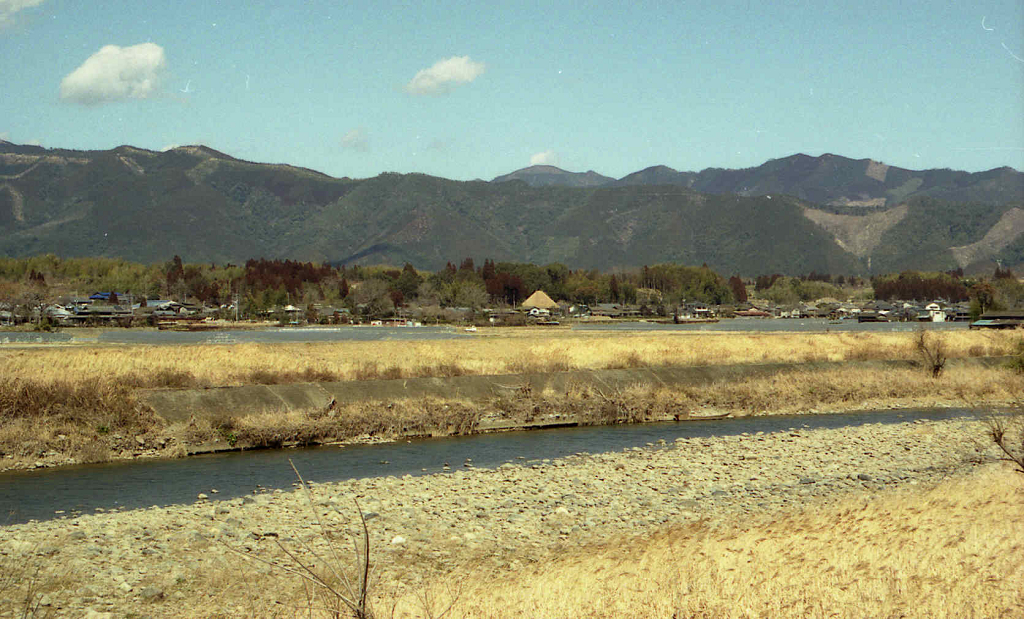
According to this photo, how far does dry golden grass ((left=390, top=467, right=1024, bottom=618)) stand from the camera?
39.5 ft

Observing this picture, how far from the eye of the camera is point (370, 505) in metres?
19.3

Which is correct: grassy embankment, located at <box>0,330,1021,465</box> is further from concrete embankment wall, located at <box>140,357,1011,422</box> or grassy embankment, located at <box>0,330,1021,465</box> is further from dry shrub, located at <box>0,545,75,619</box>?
dry shrub, located at <box>0,545,75,619</box>

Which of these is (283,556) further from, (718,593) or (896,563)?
(896,563)

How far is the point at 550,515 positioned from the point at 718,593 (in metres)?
6.43

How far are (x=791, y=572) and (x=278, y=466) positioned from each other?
16038mm

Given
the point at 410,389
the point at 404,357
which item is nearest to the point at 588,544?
the point at 410,389

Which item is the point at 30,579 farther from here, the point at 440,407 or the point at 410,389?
the point at 410,389

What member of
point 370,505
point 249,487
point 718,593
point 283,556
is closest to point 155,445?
point 249,487

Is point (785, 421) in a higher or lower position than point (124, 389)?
lower

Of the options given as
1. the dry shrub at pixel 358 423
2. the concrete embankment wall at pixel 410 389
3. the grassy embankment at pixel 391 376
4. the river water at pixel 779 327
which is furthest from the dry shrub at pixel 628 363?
the river water at pixel 779 327

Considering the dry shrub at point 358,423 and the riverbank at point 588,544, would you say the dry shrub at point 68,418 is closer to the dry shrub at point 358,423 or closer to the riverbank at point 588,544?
the dry shrub at point 358,423

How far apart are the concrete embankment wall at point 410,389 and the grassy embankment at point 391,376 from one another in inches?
41.3

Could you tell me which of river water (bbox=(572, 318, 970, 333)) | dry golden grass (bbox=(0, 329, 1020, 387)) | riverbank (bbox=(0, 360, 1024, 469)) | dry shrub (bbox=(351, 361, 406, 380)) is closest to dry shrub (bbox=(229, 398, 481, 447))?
riverbank (bbox=(0, 360, 1024, 469))

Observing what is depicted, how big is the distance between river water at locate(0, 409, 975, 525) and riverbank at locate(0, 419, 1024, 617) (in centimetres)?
→ 133
